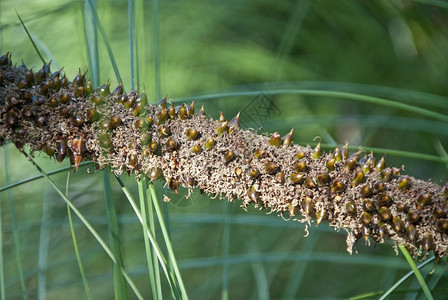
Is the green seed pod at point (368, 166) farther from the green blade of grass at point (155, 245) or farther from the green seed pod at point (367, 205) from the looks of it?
the green blade of grass at point (155, 245)

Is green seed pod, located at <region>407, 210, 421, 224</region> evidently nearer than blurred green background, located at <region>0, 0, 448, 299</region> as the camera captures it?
Yes

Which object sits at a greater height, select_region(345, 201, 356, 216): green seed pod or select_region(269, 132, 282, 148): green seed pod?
select_region(269, 132, 282, 148): green seed pod

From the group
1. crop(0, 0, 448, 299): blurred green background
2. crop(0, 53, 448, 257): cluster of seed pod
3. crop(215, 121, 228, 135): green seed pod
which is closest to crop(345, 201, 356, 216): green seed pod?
crop(0, 53, 448, 257): cluster of seed pod

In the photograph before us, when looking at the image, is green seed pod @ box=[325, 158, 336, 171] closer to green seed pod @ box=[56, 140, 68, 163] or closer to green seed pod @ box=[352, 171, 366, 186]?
green seed pod @ box=[352, 171, 366, 186]

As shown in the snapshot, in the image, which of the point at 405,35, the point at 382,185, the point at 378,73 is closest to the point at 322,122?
the point at 378,73

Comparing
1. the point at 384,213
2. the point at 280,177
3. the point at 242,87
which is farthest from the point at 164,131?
the point at 242,87

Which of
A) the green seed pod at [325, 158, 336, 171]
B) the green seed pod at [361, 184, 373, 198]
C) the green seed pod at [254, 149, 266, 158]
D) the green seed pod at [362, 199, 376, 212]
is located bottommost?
the green seed pod at [362, 199, 376, 212]

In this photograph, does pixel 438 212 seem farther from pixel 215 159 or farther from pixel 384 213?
pixel 215 159
